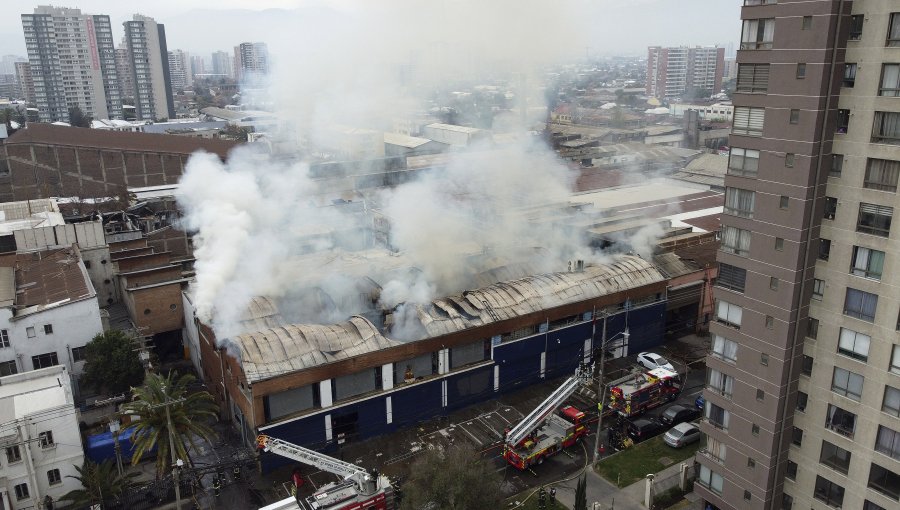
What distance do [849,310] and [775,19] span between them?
6.77 meters

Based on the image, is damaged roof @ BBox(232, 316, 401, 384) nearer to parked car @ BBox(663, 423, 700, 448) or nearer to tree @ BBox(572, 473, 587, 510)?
tree @ BBox(572, 473, 587, 510)

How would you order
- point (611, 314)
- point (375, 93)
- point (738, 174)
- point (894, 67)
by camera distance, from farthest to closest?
point (375, 93), point (611, 314), point (738, 174), point (894, 67)

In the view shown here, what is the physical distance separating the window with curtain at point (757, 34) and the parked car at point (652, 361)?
1584 cm

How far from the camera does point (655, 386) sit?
2452 cm

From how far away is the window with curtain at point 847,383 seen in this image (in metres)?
14.3

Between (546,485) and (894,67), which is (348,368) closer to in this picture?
(546,485)

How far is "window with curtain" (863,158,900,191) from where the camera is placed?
13055 mm

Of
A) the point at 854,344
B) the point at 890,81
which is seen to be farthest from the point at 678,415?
the point at 890,81

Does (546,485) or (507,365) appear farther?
(507,365)

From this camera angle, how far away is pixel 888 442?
548 inches

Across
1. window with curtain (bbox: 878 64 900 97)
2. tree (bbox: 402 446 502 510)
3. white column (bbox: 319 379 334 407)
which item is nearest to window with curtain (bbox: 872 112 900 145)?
window with curtain (bbox: 878 64 900 97)

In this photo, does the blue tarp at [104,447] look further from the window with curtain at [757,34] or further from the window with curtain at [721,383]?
the window with curtain at [757,34]

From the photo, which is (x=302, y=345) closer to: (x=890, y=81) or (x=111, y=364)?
(x=111, y=364)

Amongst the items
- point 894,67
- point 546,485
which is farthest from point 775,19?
point 546,485
